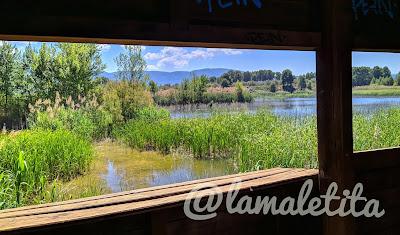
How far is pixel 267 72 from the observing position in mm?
4922

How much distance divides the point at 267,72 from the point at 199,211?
307 cm

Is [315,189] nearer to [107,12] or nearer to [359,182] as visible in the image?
[359,182]

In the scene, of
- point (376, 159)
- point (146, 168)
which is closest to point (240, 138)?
point (146, 168)

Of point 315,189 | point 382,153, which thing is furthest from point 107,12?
point 382,153

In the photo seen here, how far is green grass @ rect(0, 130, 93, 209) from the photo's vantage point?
3.61 m

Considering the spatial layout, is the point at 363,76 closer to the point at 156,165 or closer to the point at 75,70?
the point at 156,165

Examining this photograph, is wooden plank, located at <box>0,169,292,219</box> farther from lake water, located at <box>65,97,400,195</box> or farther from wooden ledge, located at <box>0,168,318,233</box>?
lake water, located at <box>65,97,400,195</box>

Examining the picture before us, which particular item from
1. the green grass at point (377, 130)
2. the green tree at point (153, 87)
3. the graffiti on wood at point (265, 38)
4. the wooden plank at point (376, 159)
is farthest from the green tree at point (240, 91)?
the graffiti on wood at point (265, 38)

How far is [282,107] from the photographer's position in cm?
522

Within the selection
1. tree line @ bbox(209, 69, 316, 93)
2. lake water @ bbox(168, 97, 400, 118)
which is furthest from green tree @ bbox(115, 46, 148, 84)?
tree line @ bbox(209, 69, 316, 93)

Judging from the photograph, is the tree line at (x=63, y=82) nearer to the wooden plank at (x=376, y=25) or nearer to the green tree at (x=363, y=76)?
the green tree at (x=363, y=76)

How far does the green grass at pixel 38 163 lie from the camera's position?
3607 millimetres

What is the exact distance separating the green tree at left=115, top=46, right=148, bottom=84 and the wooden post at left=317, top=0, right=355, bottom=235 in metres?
2.30

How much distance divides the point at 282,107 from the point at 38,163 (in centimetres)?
294
